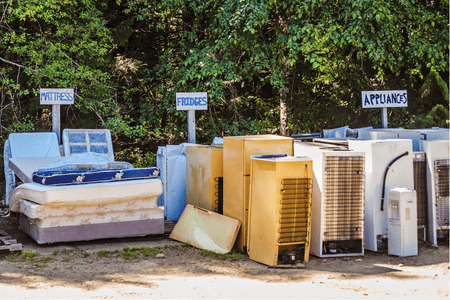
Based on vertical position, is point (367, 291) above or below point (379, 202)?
below

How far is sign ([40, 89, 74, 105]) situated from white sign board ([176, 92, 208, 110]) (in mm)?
2070

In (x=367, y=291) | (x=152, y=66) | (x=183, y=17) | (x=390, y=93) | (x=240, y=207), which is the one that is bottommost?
(x=367, y=291)

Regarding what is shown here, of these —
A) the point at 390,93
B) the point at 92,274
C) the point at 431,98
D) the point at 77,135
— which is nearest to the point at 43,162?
the point at 77,135

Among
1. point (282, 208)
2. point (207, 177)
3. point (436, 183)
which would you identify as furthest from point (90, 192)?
point (436, 183)

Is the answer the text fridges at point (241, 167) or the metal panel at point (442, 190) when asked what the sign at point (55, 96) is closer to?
the text fridges at point (241, 167)

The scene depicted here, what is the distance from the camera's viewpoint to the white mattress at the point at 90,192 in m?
5.77

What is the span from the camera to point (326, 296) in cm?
424

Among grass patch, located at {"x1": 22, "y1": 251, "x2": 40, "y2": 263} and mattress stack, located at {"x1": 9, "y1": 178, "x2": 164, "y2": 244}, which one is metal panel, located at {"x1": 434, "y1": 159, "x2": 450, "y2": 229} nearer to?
mattress stack, located at {"x1": 9, "y1": 178, "x2": 164, "y2": 244}

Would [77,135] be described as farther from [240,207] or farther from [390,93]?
[390,93]

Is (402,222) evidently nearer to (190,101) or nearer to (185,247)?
(185,247)

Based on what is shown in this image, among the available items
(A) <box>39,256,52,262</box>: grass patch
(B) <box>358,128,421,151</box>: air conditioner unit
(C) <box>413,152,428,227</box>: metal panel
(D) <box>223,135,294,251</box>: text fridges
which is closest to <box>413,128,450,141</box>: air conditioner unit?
(B) <box>358,128,421,151</box>: air conditioner unit

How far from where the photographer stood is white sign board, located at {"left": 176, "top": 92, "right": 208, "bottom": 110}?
8.34m

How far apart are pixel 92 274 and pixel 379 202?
352cm

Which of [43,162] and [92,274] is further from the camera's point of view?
[43,162]
